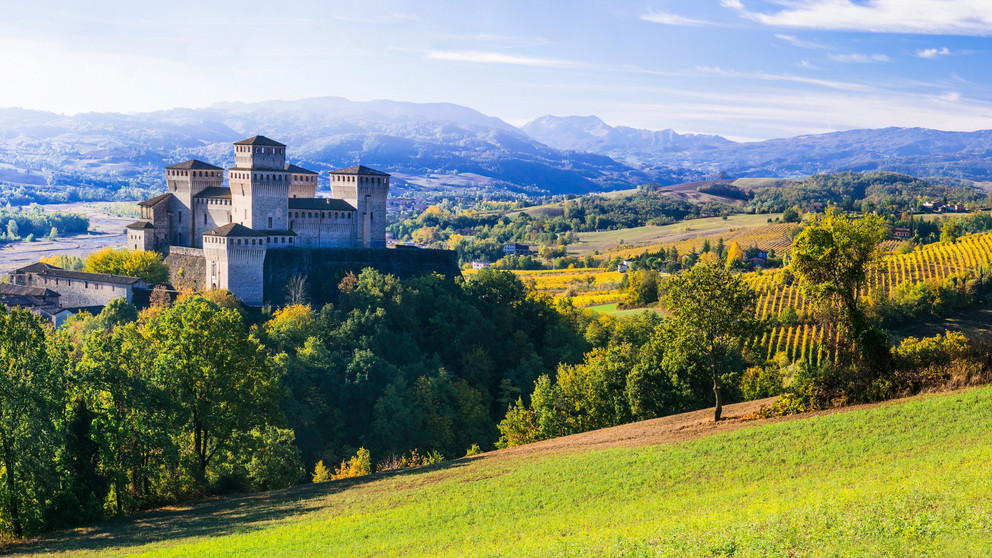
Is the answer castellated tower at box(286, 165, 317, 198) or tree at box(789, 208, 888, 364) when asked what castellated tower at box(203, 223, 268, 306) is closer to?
castellated tower at box(286, 165, 317, 198)

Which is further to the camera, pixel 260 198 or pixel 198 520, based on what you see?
pixel 260 198

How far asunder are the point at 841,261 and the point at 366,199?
4428cm

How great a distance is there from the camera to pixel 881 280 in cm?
8412

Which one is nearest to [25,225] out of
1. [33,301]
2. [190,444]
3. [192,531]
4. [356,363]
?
[33,301]

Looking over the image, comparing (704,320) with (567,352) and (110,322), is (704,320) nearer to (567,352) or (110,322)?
(567,352)

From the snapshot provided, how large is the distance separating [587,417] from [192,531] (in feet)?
79.4

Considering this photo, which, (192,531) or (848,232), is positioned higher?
(848,232)

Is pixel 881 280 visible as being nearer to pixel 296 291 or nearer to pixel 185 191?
pixel 296 291

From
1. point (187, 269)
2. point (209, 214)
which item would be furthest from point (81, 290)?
point (209, 214)

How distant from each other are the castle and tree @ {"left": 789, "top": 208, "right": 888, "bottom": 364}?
4036 cm

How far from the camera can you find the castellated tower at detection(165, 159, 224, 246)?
228ft

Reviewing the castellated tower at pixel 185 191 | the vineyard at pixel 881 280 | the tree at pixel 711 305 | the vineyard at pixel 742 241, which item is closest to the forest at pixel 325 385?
the tree at pixel 711 305

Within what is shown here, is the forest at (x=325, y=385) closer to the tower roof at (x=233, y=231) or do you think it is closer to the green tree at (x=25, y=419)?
the green tree at (x=25, y=419)

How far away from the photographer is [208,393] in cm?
3709
